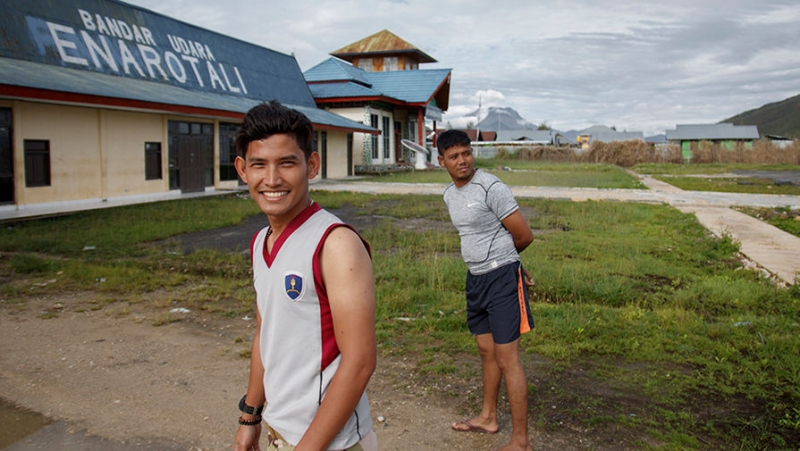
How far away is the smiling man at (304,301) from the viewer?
5.64 feet

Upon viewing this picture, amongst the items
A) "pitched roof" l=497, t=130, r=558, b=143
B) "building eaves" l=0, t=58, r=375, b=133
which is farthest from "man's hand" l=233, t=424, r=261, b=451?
"pitched roof" l=497, t=130, r=558, b=143

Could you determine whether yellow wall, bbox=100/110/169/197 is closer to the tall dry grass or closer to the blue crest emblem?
the blue crest emblem

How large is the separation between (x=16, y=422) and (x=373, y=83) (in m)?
37.5

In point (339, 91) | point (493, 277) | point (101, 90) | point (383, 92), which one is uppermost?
point (383, 92)

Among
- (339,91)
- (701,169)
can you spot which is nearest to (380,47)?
(339,91)

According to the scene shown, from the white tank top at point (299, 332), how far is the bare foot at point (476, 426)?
6.99ft

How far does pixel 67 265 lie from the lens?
8539 mm

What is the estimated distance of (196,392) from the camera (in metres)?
4.52

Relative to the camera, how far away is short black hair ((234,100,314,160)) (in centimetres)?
189

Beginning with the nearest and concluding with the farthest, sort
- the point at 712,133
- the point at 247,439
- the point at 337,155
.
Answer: the point at 247,439, the point at 337,155, the point at 712,133

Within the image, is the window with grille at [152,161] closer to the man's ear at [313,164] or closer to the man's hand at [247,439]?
the man's hand at [247,439]

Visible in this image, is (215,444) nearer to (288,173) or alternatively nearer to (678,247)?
(288,173)

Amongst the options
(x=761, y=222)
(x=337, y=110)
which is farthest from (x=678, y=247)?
(x=337, y=110)

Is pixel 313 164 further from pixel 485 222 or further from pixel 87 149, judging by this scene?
pixel 87 149
